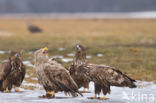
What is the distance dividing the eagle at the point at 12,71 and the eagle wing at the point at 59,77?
1715 mm

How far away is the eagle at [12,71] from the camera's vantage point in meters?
11.8

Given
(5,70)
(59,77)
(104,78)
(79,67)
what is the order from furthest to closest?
(5,70)
(79,67)
(104,78)
(59,77)

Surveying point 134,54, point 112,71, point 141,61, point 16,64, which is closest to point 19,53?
point 16,64

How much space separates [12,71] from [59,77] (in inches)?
82.2

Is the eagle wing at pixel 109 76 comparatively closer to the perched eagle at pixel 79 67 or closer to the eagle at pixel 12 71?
the perched eagle at pixel 79 67

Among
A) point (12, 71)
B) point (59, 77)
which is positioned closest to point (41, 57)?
point (59, 77)

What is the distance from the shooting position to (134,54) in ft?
76.9

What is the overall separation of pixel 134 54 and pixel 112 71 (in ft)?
42.3

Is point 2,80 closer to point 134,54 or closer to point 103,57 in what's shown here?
point 103,57

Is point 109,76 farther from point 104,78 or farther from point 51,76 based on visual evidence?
point 51,76

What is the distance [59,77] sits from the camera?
1051 cm

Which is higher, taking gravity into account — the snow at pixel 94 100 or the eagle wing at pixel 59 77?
the eagle wing at pixel 59 77

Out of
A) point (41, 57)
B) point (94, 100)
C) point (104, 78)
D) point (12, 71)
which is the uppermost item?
point (41, 57)

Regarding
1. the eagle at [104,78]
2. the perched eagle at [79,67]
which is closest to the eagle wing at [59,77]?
the eagle at [104,78]
